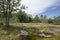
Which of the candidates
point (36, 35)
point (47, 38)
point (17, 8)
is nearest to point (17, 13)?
point (17, 8)

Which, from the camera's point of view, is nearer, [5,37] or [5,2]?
[5,37]

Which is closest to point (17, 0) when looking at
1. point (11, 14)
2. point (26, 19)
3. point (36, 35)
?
point (11, 14)

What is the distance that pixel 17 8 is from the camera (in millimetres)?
21812

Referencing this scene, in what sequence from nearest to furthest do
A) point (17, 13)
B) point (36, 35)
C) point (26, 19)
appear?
point (36, 35), point (17, 13), point (26, 19)

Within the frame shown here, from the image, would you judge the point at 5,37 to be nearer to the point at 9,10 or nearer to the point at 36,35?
the point at 36,35

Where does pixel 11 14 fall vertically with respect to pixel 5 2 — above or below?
below

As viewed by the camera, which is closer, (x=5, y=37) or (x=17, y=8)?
(x=5, y=37)

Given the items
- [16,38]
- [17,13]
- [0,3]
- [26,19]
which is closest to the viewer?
[16,38]

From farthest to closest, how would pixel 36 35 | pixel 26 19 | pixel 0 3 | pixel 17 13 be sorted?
1. pixel 26 19
2. pixel 17 13
3. pixel 0 3
4. pixel 36 35

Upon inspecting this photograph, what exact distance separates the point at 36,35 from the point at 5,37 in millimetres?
4581

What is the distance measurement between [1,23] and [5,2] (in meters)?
4.55

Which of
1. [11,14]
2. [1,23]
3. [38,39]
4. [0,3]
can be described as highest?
[0,3]

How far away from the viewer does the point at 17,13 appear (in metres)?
22.4

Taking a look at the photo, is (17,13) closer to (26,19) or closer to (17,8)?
(17,8)
